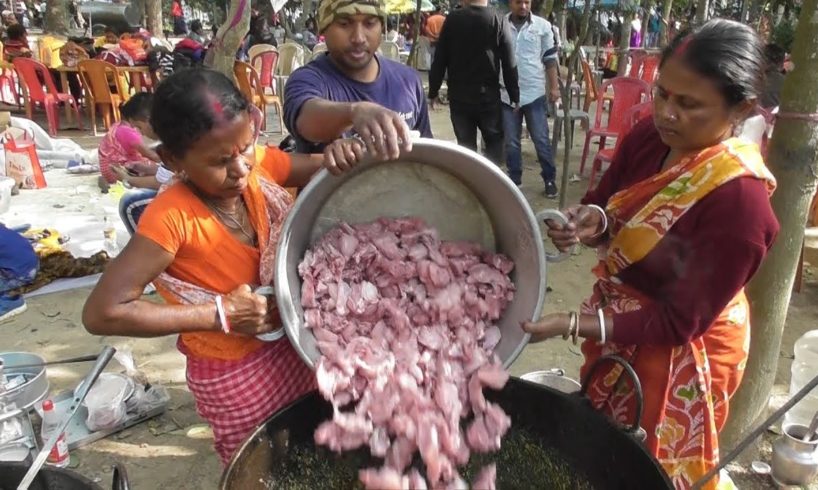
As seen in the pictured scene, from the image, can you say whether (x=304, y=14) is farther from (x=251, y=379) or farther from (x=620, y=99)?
(x=251, y=379)

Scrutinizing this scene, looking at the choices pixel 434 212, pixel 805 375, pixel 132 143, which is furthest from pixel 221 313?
pixel 132 143

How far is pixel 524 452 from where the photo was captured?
5.82 feet

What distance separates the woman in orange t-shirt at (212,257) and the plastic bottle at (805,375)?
8.45 feet

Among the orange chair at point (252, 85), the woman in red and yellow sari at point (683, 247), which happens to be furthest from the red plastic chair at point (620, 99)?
the woman in red and yellow sari at point (683, 247)

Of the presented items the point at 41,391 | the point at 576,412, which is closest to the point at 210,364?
the point at 576,412

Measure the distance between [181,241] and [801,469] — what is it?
2.42 metres

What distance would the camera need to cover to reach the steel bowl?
1.46 metres

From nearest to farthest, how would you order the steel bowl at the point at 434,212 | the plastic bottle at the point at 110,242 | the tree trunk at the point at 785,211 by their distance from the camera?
the steel bowl at the point at 434,212
the tree trunk at the point at 785,211
the plastic bottle at the point at 110,242

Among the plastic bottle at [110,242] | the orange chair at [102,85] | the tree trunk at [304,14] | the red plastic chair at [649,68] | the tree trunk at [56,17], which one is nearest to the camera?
Answer: the plastic bottle at [110,242]

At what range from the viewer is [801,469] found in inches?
93.4

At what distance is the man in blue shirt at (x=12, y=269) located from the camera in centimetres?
403

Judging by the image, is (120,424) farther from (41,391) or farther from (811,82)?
(811,82)

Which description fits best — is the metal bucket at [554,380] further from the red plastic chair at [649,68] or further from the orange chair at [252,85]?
the orange chair at [252,85]

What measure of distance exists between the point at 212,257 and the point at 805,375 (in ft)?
9.44
